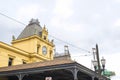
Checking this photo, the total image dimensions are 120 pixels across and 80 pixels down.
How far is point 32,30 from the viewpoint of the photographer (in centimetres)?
4231

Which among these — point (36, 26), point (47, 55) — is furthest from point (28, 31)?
point (47, 55)

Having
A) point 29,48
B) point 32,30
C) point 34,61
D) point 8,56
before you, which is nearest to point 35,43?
point 29,48

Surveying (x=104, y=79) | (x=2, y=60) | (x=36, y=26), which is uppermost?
(x=36, y=26)

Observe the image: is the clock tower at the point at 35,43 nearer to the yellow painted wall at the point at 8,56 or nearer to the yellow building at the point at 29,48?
the yellow building at the point at 29,48

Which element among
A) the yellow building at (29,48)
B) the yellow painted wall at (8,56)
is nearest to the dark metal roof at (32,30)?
the yellow building at (29,48)

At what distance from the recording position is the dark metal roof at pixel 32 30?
42000 millimetres

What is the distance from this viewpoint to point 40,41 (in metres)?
40.4

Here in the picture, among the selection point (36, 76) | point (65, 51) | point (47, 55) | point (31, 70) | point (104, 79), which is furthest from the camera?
point (65, 51)

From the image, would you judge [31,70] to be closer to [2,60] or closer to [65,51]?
[2,60]

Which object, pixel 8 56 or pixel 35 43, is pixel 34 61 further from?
pixel 8 56

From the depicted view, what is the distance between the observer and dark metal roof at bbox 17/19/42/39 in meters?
42.0

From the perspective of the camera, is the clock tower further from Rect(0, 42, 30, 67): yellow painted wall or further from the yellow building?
Rect(0, 42, 30, 67): yellow painted wall

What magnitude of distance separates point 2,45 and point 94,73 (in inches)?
→ 575

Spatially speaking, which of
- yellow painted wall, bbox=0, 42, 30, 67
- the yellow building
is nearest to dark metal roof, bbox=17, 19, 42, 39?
the yellow building
